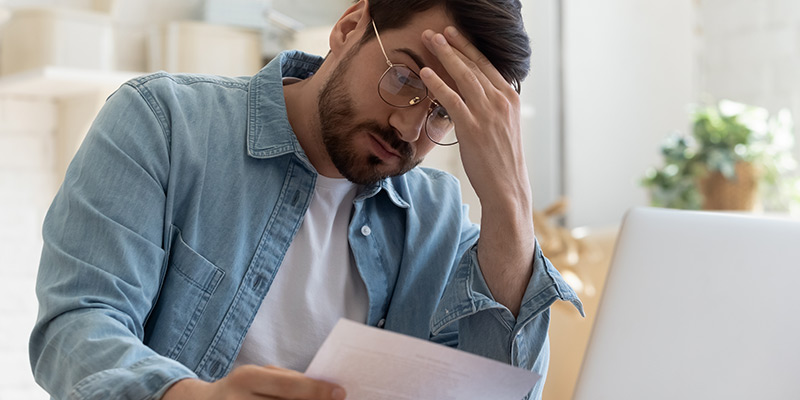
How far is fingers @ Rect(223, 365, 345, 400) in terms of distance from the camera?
2.10ft

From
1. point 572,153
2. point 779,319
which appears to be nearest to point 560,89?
point 572,153

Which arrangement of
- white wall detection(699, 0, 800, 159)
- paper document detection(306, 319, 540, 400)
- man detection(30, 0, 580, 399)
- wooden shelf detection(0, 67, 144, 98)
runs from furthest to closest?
white wall detection(699, 0, 800, 159)
wooden shelf detection(0, 67, 144, 98)
man detection(30, 0, 580, 399)
paper document detection(306, 319, 540, 400)

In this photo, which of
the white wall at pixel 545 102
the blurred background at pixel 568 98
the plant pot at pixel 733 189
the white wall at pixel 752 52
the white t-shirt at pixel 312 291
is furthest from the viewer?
the white wall at pixel 545 102

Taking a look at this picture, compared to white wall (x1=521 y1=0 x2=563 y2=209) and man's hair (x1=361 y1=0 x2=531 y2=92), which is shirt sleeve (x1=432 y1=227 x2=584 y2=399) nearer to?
man's hair (x1=361 y1=0 x2=531 y2=92)

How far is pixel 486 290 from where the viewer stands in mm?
1047

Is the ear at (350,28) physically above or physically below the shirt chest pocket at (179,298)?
above

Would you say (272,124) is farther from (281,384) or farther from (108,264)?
(281,384)

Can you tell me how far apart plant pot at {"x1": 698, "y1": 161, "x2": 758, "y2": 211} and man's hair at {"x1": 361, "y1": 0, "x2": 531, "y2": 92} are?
1.54 meters

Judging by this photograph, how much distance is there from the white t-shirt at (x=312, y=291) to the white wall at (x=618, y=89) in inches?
72.8

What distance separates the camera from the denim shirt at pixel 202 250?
2.74ft

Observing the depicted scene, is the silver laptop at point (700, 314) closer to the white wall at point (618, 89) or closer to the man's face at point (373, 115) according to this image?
the man's face at point (373, 115)

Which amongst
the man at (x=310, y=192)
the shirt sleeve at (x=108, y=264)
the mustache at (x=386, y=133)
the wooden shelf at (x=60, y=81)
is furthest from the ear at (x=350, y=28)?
the wooden shelf at (x=60, y=81)

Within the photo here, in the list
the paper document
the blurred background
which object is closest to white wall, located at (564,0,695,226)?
the blurred background

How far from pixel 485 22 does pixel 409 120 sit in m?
0.16
